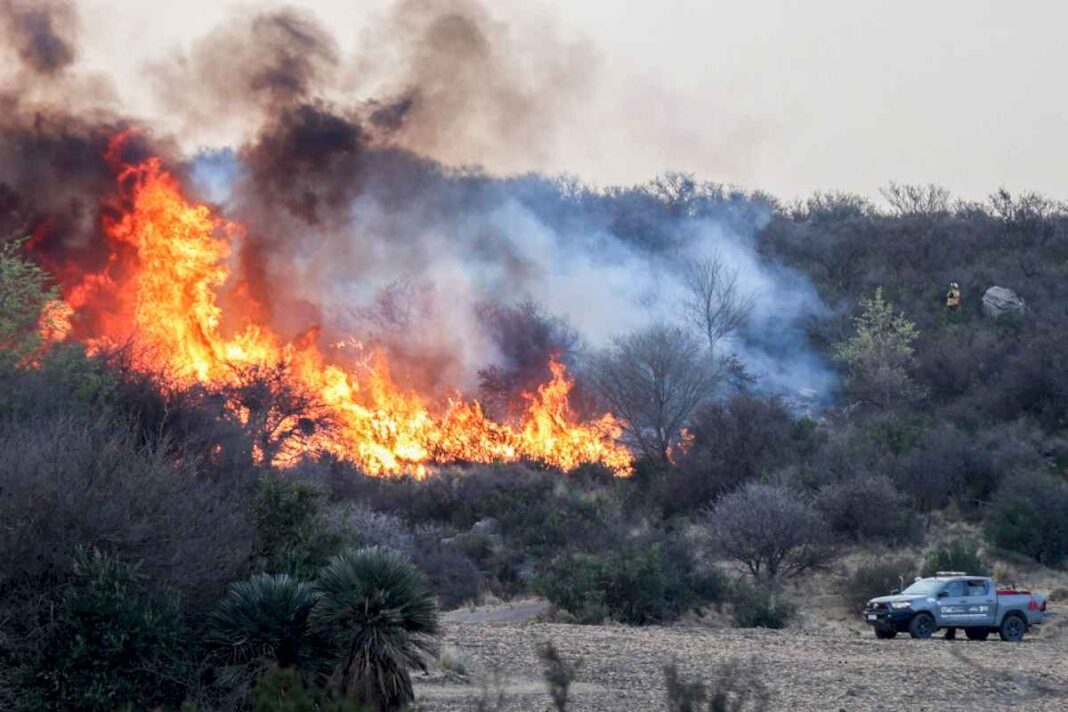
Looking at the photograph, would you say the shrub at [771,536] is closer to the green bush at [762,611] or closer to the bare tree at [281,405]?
the green bush at [762,611]

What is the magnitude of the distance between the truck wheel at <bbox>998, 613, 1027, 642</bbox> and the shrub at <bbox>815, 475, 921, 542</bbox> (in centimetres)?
1035

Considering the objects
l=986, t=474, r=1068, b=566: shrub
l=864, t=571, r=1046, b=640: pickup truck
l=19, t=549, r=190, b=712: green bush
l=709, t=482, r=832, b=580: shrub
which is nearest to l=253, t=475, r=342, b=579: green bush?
l=19, t=549, r=190, b=712: green bush

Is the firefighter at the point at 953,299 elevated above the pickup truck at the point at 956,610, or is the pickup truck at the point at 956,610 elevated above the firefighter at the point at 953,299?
the firefighter at the point at 953,299

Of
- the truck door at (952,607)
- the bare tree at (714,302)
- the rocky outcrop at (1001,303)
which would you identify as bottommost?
the truck door at (952,607)

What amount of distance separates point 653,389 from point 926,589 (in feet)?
78.8

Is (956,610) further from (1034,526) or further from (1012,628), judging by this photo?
(1034,526)

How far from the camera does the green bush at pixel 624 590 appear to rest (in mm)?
28094

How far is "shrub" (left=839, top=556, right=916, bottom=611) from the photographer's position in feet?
101

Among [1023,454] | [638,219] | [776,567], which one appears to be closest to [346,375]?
[776,567]

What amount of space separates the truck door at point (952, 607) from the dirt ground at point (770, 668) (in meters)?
0.55

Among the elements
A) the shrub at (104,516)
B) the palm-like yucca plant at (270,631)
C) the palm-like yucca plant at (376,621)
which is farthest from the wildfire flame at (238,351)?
the palm-like yucca plant at (376,621)

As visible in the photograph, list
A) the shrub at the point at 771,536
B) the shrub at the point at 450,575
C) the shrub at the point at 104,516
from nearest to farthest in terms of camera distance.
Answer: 1. the shrub at the point at 104,516
2. the shrub at the point at 450,575
3. the shrub at the point at 771,536

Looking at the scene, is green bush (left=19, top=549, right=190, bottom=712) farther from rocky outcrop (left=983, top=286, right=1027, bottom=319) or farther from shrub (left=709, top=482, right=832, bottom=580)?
rocky outcrop (left=983, top=286, right=1027, bottom=319)

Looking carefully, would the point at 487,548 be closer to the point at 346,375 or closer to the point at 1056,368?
the point at 346,375
